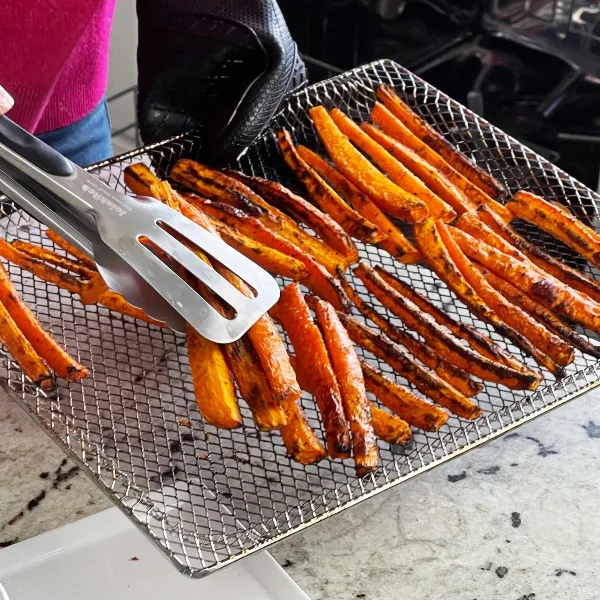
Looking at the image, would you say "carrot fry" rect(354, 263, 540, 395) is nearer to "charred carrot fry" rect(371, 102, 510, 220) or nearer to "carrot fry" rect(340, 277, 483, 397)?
"carrot fry" rect(340, 277, 483, 397)

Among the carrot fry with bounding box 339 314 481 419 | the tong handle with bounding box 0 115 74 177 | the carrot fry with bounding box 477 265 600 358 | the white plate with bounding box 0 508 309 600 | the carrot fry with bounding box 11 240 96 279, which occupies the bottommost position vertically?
the white plate with bounding box 0 508 309 600

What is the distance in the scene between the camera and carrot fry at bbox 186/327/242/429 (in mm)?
1835

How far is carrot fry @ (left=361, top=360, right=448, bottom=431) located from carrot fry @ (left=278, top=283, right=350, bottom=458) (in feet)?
0.34

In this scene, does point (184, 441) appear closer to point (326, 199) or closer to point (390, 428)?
point (390, 428)

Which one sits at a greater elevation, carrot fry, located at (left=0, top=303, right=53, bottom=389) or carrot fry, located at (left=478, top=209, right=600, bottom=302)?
carrot fry, located at (left=0, top=303, right=53, bottom=389)

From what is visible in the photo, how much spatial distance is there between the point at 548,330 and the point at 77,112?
1619 millimetres

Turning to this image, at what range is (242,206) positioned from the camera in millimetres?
2385

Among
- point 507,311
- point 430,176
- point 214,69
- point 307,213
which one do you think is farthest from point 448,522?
point 214,69

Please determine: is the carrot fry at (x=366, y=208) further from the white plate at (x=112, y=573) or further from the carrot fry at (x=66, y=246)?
the white plate at (x=112, y=573)

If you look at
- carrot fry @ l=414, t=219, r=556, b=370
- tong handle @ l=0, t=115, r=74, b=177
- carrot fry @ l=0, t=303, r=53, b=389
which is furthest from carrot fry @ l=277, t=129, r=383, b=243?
carrot fry @ l=0, t=303, r=53, b=389

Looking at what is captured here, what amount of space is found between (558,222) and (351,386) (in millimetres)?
854

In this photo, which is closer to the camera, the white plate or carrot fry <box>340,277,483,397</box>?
the white plate

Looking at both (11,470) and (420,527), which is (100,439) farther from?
(420,527)

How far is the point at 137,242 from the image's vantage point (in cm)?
191
